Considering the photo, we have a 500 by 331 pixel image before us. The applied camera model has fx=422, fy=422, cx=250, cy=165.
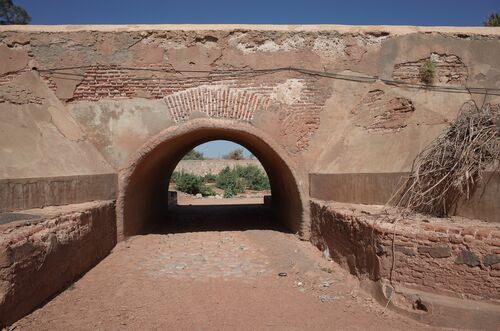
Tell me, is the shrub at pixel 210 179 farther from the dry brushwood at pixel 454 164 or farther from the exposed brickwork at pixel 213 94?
the dry brushwood at pixel 454 164

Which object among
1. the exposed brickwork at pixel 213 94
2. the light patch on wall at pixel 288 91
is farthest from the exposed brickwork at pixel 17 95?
the light patch on wall at pixel 288 91

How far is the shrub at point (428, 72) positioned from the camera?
7512 millimetres

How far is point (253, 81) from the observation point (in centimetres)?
757

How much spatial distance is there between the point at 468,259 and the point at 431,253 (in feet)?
1.10

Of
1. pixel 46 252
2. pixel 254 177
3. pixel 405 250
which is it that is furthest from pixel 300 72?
pixel 254 177

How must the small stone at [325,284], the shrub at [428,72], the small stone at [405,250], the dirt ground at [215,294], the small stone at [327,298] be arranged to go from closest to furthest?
the dirt ground at [215,294] < the small stone at [405,250] < the small stone at [327,298] < the small stone at [325,284] < the shrub at [428,72]

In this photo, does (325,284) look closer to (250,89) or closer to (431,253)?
(431,253)

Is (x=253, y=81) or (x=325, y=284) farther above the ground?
(x=253, y=81)

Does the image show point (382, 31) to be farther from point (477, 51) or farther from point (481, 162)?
point (481, 162)

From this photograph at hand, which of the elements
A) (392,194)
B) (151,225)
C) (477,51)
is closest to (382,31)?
(477,51)

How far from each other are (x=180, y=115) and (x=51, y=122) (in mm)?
2089

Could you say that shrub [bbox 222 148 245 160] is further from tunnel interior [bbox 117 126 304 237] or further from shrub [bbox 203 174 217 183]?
tunnel interior [bbox 117 126 304 237]

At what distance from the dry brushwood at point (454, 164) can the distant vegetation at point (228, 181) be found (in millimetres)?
16080

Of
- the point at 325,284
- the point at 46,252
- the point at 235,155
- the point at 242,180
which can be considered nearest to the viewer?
the point at 46,252
